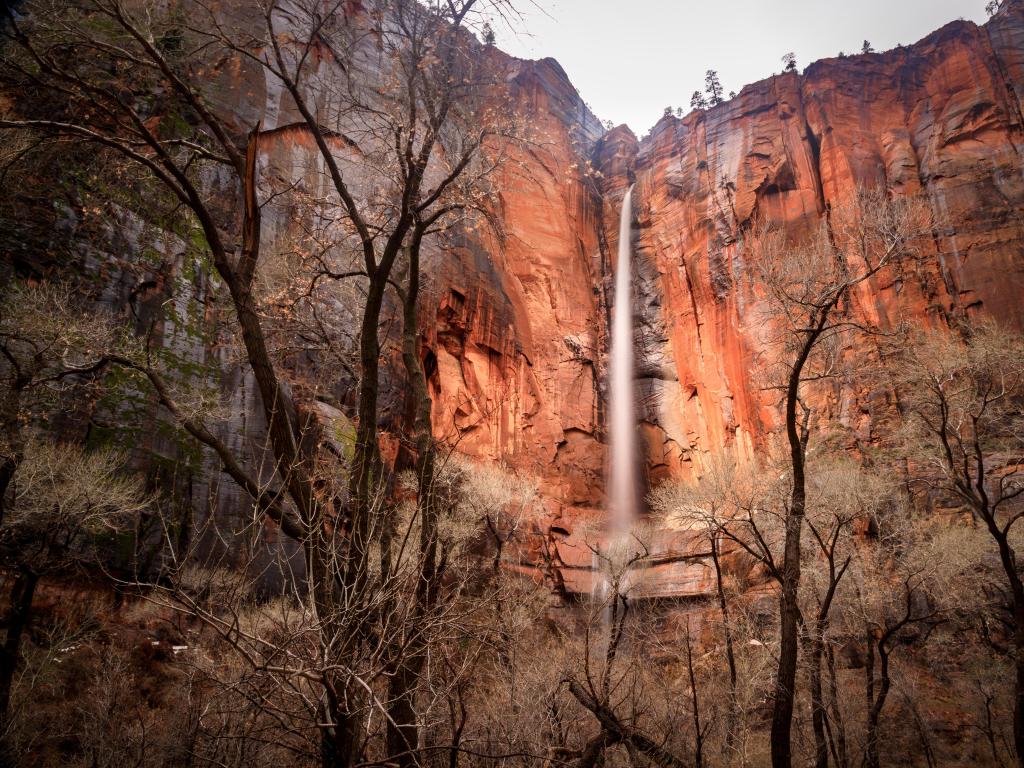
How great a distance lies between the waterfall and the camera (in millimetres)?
34375

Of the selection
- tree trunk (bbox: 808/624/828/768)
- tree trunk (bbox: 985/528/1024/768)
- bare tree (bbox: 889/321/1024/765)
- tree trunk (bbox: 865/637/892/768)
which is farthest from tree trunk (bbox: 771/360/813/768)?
bare tree (bbox: 889/321/1024/765)

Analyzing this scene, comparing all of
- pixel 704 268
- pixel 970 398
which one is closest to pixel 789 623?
pixel 970 398

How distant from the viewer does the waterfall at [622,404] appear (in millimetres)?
34375

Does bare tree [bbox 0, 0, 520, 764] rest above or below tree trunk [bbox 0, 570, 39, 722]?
above

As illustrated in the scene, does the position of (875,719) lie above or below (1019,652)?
below

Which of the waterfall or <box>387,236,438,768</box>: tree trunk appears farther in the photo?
the waterfall

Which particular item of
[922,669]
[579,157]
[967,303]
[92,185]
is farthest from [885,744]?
[579,157]

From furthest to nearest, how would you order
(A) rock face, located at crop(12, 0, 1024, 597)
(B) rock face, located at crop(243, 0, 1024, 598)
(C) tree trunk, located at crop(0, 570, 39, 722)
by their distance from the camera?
1. (B) rock face, located at crop(243, 0, 1024, 598)
2. (A) rock face, located at crop(12, 0, 1024, 597)
3. (C) tree trunk, located at crop(0, 570, 39, 722)

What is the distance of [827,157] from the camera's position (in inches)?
1407

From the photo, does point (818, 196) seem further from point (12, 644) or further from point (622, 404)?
point (12, 644)

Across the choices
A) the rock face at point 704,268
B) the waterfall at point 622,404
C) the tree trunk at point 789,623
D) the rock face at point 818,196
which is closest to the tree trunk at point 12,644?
the tree trunk at point 789,623

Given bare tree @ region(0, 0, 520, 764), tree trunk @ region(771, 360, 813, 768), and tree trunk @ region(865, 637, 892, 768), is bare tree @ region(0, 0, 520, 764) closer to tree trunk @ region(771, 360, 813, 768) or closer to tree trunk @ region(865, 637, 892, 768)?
tree trunk @ region(771, 360, 813, 768)

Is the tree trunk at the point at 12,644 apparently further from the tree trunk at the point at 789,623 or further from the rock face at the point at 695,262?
the rock face at the point at 695,262

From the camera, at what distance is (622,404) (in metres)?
37.4
